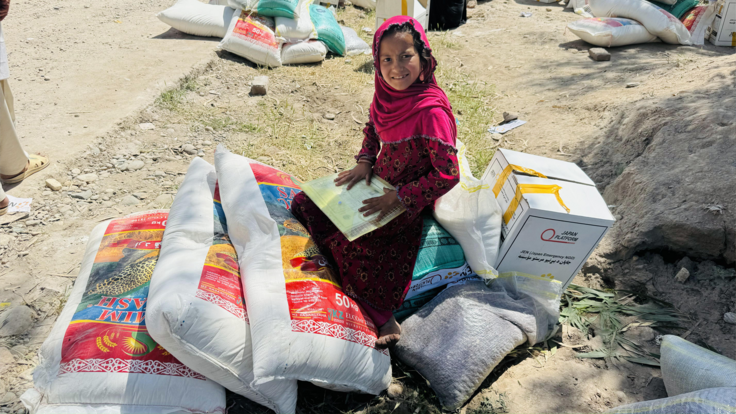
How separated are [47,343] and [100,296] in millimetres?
235

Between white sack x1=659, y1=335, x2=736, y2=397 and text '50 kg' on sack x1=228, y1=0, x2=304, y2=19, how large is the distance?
181 inches

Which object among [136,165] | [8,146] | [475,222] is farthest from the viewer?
[136,165]

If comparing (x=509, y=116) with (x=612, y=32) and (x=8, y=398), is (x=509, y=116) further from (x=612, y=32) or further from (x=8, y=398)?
(x=8, y=398)

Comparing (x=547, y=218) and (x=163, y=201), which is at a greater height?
(x=547, y=218)

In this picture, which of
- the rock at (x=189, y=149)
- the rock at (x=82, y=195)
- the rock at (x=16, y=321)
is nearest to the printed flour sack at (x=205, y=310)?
the rock at (x=16, y=321)

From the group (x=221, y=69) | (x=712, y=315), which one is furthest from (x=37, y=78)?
(x=712, y=315)

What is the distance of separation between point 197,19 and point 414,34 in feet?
14.2

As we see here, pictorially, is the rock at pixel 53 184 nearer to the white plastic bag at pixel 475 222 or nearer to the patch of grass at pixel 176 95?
the patch of grass at pixel 176 95

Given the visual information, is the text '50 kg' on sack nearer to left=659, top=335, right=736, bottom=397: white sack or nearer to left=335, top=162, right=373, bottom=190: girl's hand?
left=335, top=162, right=373, bottom=190: girl's hand

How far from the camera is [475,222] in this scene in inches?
81.5

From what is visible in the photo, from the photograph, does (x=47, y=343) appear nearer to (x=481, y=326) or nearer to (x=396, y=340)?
(x=396, y=340)

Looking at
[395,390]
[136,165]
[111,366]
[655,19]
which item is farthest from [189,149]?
[655,19]

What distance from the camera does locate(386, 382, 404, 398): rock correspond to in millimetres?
1885

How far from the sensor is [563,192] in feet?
6.77
